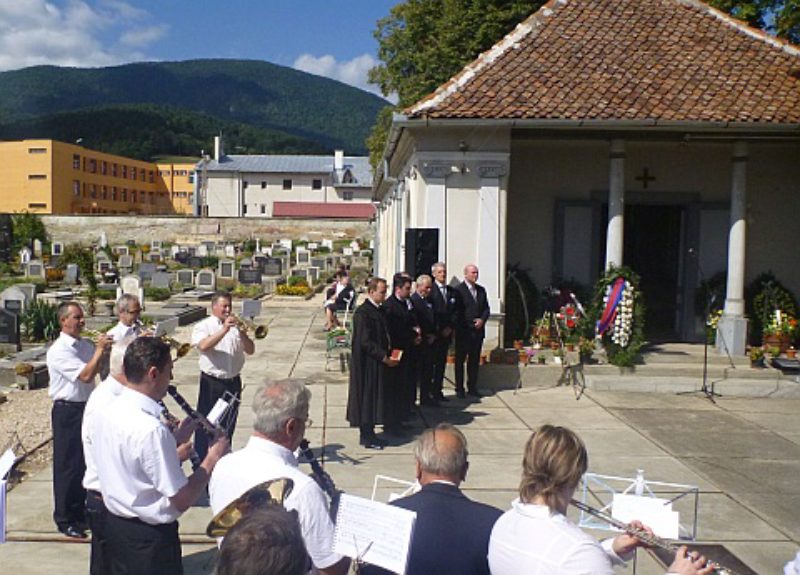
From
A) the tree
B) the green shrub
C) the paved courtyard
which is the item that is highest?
the tree

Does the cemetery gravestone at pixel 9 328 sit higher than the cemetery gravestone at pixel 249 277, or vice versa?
the cemetery gravestone at pixel 249 277

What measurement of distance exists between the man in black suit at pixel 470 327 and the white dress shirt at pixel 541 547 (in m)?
8.39

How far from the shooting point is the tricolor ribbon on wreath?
13031 millimetres

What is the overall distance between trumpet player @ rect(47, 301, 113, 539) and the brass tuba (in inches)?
136

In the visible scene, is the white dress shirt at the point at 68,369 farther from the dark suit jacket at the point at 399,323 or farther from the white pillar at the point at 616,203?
the white pillar at the point at 616,203

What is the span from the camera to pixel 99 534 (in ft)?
14.2

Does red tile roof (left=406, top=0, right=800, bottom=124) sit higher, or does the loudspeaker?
red tile roof (left=406, top=0, right=800, bottom=124)

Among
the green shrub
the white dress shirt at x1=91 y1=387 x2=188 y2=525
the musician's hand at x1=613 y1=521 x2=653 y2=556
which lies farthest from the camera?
the green shrub

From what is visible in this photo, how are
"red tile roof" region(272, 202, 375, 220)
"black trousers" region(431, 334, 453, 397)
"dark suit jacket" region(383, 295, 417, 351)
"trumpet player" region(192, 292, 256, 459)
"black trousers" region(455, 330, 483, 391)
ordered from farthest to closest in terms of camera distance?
"red tile roof" region(272, 202, 375, 220) → "black trousers" region(455, 330, 483, 391) → "black trousers" region(431, 334, 453, 397) → "dark suit jacket" region(383, 295, 417, 351) → "trumpet player" region(192, 292, 256, 459)

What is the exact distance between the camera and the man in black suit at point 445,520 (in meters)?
3.21

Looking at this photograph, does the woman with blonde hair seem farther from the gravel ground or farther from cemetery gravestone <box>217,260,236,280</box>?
cemetery gravestone <box>217,260,236,280</box>

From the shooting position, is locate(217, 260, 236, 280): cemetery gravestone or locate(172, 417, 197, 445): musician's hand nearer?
locate(172, 417, 197, 445): musician's hand

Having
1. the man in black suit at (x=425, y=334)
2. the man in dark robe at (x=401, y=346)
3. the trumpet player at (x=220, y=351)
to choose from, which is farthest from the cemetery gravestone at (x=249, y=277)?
the trumpet player at (x=220, y=351)

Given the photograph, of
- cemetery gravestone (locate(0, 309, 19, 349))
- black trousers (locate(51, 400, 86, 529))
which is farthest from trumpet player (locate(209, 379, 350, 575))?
cemetery gravestone (locate(0, 309, 19, 349))
